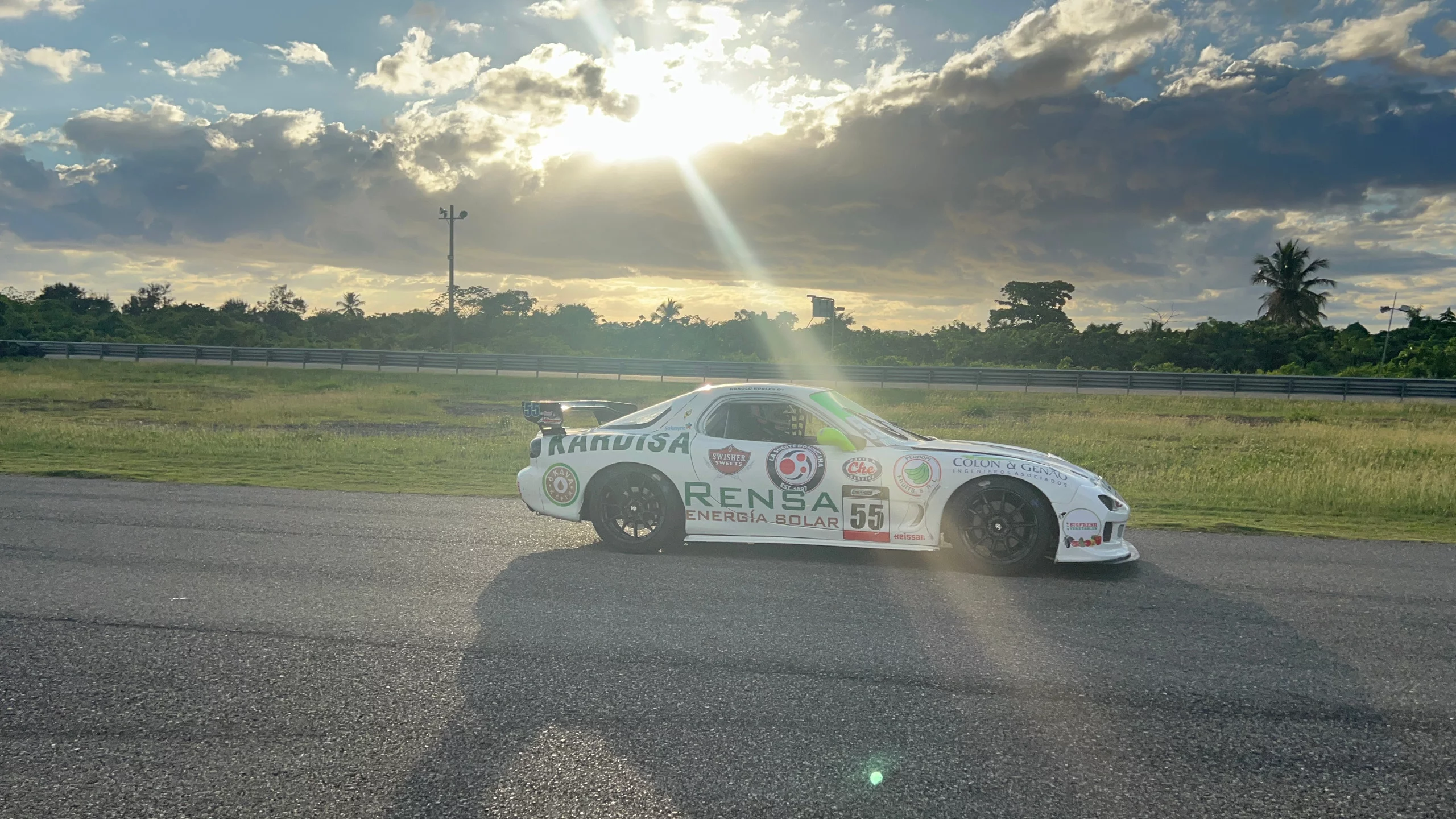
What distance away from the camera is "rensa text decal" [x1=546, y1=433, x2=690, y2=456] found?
7.98 metres

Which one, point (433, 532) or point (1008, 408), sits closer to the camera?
point (433, 532)

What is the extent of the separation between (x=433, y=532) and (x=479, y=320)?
72352mm

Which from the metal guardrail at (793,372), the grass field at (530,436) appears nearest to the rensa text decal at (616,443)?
the grass field at (530,436)

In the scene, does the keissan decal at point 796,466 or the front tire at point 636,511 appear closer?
the keissan decal at point 796,466

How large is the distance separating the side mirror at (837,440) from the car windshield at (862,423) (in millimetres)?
163

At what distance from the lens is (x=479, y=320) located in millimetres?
78625

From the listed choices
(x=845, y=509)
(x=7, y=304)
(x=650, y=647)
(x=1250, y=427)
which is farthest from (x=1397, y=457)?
(x=7, y=304)

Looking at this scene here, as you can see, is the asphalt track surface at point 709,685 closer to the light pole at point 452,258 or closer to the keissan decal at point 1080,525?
the keissan decal at point 1080,525

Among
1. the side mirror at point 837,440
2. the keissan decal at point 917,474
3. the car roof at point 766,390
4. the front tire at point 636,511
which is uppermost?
the car roof at point 766,390

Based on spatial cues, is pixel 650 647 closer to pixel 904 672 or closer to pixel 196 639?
pixel 904 672

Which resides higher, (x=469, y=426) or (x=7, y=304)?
(x=7, y=304)

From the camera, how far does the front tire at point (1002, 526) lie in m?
7.20

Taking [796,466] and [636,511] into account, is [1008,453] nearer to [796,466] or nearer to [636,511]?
[796,466]

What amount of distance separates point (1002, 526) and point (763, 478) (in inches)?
71.5
